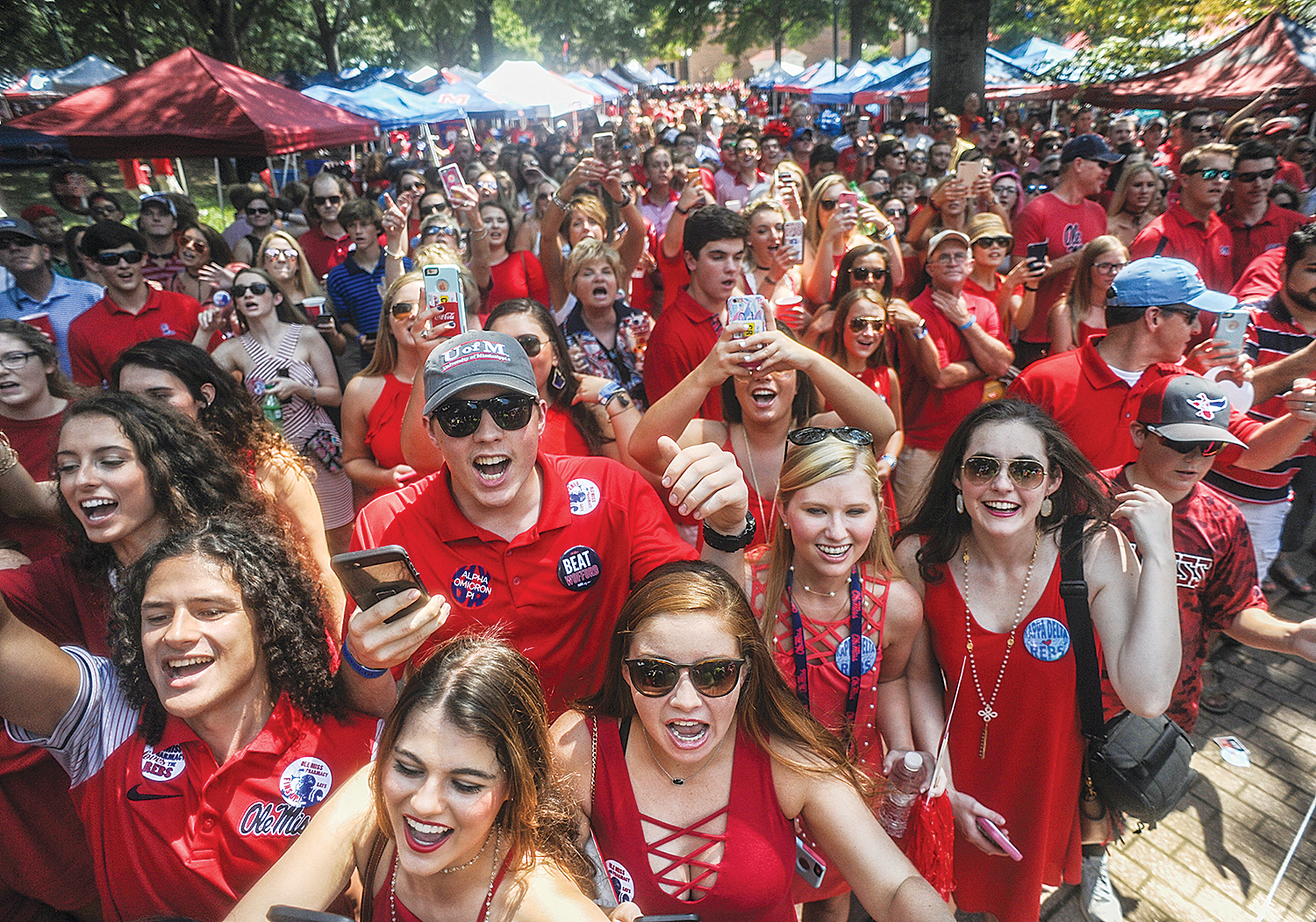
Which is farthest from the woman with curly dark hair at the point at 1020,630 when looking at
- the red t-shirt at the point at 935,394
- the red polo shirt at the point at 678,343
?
the red t-shirt at the point at 935,394

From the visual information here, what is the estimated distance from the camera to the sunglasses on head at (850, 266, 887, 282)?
4277 millimetres

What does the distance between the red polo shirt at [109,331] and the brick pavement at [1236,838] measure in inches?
214

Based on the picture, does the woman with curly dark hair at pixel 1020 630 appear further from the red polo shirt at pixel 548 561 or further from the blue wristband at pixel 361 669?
the blue wristband at pixel 361 669

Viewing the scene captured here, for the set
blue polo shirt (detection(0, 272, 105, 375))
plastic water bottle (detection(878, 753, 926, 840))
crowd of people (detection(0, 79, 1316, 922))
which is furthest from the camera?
blue polo shirt (detection(0, 272, 105, 375))

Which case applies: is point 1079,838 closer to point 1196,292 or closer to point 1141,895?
point 1141,895

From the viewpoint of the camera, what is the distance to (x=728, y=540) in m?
2.23

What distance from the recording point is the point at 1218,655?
4.21m

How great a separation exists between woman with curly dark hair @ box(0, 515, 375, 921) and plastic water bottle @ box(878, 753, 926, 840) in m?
1.46

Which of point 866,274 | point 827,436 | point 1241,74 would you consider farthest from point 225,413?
point 1241,74

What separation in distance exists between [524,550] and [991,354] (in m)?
3.22

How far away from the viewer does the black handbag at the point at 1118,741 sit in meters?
2.19

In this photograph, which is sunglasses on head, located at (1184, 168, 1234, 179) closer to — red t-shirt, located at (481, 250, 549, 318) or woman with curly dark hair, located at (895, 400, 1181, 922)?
woman with curly dark hair, located at (895, 400, 1181, 922)

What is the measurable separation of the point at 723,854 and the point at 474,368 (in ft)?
4.77

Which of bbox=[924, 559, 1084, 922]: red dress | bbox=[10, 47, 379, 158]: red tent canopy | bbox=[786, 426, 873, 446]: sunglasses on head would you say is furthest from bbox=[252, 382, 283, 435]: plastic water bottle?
bbox=[10, 47, 379, 158]: red tent canopy
